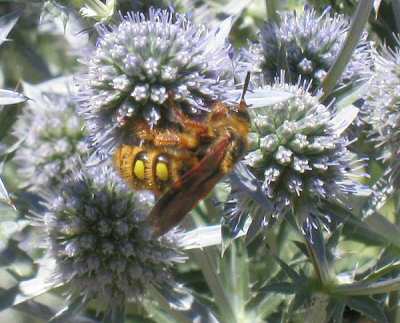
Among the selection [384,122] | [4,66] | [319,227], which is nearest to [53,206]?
[319,227]

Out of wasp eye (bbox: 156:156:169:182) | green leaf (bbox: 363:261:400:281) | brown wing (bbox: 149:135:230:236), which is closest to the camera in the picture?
brown wing (bbox: 149:135:230:236)

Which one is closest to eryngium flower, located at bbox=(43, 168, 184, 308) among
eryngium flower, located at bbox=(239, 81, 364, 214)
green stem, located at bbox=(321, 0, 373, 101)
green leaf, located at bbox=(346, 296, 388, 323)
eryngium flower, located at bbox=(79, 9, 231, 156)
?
eryngium flower, located at bbox=(79, 9, 231, 156)

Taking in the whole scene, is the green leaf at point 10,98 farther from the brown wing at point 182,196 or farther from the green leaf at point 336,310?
the green leaf at point 336,310

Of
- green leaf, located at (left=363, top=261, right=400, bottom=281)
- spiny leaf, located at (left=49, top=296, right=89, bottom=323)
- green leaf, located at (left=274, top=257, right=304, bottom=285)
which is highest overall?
green leaf, located at (left=363, top=261, right=400, bottom=281)

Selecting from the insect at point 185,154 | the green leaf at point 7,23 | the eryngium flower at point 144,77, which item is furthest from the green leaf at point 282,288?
the green leaf at point 7,23

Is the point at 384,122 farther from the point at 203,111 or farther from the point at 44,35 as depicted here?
the point at 44,35

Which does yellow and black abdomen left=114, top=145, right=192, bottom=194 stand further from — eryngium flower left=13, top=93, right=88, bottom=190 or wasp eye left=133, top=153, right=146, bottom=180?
eryngium flower left=13, top=93, right=88, bottom=190
